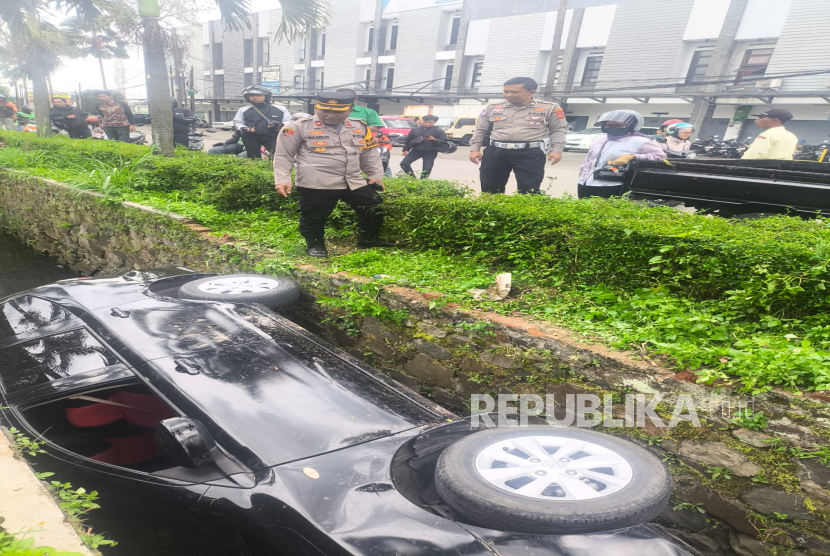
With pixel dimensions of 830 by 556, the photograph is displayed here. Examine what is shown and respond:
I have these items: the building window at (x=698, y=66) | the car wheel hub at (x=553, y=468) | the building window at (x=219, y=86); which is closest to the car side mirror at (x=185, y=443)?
the car wheel hub at (x=553, y=468)

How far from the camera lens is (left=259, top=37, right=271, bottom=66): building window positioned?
39.1m

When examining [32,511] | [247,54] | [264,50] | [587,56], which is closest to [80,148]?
Answer: [32,511]

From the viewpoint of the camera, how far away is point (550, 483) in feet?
5.56

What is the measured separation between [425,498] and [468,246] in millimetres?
2829

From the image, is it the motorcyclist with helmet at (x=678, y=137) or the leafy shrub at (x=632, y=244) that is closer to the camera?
the leafy shrub at (x=632, y=244)

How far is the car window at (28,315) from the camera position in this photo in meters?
2.87

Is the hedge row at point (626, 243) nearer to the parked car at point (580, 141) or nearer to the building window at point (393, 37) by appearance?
the parked car at point (580, 141)

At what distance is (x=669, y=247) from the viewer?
312 centimetres

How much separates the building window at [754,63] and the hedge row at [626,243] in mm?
24826

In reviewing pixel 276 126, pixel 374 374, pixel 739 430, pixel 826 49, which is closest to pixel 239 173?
pixel 276 126

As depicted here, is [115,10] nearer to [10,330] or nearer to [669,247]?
[10,330]

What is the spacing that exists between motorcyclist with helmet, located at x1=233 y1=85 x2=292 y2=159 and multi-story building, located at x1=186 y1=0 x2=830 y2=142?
34.3ft

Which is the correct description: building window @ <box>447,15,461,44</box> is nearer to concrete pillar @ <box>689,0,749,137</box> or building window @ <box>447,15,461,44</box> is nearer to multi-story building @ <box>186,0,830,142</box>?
multi-story building @ <box>186,0,830,142</box>

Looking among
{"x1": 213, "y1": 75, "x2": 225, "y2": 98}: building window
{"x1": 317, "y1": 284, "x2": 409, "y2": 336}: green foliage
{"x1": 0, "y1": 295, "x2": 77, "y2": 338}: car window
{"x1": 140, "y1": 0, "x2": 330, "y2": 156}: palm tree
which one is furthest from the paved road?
{"x1": 213, "y1": 75, "x2": 225, "y2": 98}: building window
